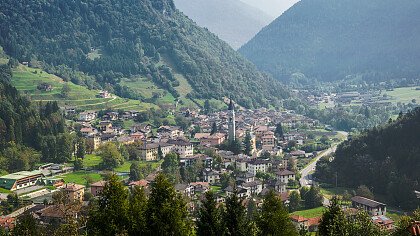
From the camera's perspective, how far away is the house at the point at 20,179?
55.0 m

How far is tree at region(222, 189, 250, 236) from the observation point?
1997 centimetres

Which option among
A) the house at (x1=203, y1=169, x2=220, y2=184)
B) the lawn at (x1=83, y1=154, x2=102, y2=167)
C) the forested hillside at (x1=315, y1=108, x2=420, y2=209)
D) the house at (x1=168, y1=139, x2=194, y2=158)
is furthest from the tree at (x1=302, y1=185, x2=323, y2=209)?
the lawn at (x1=83, y1=154, x2=102, y2=167)

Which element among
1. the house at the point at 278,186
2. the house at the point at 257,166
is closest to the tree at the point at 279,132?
the house at the point at 257,166

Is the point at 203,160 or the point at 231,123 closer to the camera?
the point at 203,160

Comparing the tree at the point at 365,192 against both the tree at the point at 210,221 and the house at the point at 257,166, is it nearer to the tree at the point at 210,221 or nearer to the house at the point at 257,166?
the house at the point at 257,166

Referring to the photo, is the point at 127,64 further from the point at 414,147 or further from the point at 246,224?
the point at 246,224

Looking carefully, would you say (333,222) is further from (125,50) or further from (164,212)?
(125,50)

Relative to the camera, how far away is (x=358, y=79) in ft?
652

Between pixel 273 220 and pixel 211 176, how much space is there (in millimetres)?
41325

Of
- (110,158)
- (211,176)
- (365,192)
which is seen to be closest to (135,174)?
(110,158)

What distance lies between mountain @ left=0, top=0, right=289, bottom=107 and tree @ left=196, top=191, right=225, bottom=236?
317 feet

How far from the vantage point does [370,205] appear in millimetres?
49594

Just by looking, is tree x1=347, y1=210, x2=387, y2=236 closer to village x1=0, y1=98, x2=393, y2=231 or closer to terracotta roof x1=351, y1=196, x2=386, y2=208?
village x1=0, y1=98, x2=393, y2=231

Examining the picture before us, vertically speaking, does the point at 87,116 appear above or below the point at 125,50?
below
